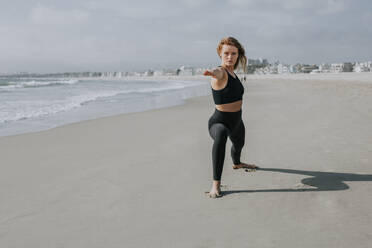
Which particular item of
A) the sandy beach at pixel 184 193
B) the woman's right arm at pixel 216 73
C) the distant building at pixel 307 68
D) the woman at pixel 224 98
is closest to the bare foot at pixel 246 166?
the sandy beach at pixel 184 193

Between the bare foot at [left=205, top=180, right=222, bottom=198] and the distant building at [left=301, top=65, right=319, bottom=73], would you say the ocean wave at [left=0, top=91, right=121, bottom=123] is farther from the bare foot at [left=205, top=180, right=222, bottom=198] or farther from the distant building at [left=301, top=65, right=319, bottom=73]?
the distant building at [left=301, top=65, right=319, bottom=73]

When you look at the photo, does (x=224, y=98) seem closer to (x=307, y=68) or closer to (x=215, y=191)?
(x=215, y=191)

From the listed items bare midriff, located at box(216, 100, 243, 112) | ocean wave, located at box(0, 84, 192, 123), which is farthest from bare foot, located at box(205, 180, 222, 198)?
ocean wave, located at box(0, 84, 192, 123)

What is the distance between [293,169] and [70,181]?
9.28 ft

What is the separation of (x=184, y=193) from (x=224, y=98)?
111cm

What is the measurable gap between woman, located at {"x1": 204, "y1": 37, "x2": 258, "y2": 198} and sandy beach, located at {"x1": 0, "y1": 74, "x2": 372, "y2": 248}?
1.23 feet

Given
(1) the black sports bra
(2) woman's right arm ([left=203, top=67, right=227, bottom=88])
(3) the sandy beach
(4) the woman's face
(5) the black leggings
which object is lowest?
(3) the sandy beach

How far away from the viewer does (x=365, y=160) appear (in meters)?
3.87

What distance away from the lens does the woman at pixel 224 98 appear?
2996 mm

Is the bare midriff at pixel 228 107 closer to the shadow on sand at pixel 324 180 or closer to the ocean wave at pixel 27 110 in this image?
the shadow on sand at pixel 324 180

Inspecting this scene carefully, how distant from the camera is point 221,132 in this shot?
3.07 m

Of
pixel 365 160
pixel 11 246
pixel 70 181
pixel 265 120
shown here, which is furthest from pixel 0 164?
pixel 265 120

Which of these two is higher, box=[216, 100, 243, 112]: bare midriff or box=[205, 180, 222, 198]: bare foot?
box=[216, 100, 243, 112]: bare midriff

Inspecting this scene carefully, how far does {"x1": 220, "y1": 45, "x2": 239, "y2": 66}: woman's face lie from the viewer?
308 centimetres
